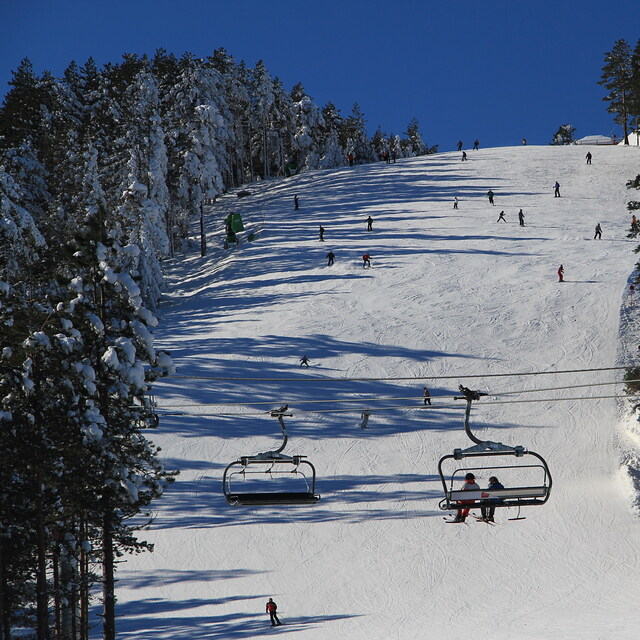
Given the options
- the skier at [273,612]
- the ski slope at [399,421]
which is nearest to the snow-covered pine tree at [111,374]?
the ski slope at [399,421]

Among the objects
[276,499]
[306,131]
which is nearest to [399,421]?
[276,499]

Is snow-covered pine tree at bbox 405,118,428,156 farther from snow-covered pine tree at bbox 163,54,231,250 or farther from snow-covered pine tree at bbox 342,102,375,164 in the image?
snow-covered pine tree at bbox 163,54,231,250

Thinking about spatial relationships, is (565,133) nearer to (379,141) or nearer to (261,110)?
(379,141)

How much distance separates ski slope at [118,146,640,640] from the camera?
23.4 meters

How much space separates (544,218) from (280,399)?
1274 inches

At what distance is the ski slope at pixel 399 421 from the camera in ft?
76.8

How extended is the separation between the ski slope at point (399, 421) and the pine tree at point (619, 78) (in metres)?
20.6

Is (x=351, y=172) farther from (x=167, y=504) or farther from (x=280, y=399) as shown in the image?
(x=167, y=504)

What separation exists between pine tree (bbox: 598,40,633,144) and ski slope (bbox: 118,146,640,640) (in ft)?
67.7

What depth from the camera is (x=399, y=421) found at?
3534cm

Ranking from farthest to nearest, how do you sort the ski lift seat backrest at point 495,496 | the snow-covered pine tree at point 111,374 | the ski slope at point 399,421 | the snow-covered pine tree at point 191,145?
the snow-covered pine tree at point 191,145 < the ski slope at point 399,421 < the snow-covered pine tree at point 111,374 < the ski lift seat backrest at point 495,496

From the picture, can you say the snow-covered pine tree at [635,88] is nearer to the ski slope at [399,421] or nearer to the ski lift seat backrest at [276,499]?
the ski slope at [399,421]

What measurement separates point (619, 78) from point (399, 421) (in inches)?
2419

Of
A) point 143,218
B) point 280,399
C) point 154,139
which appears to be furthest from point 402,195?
point 280,399
